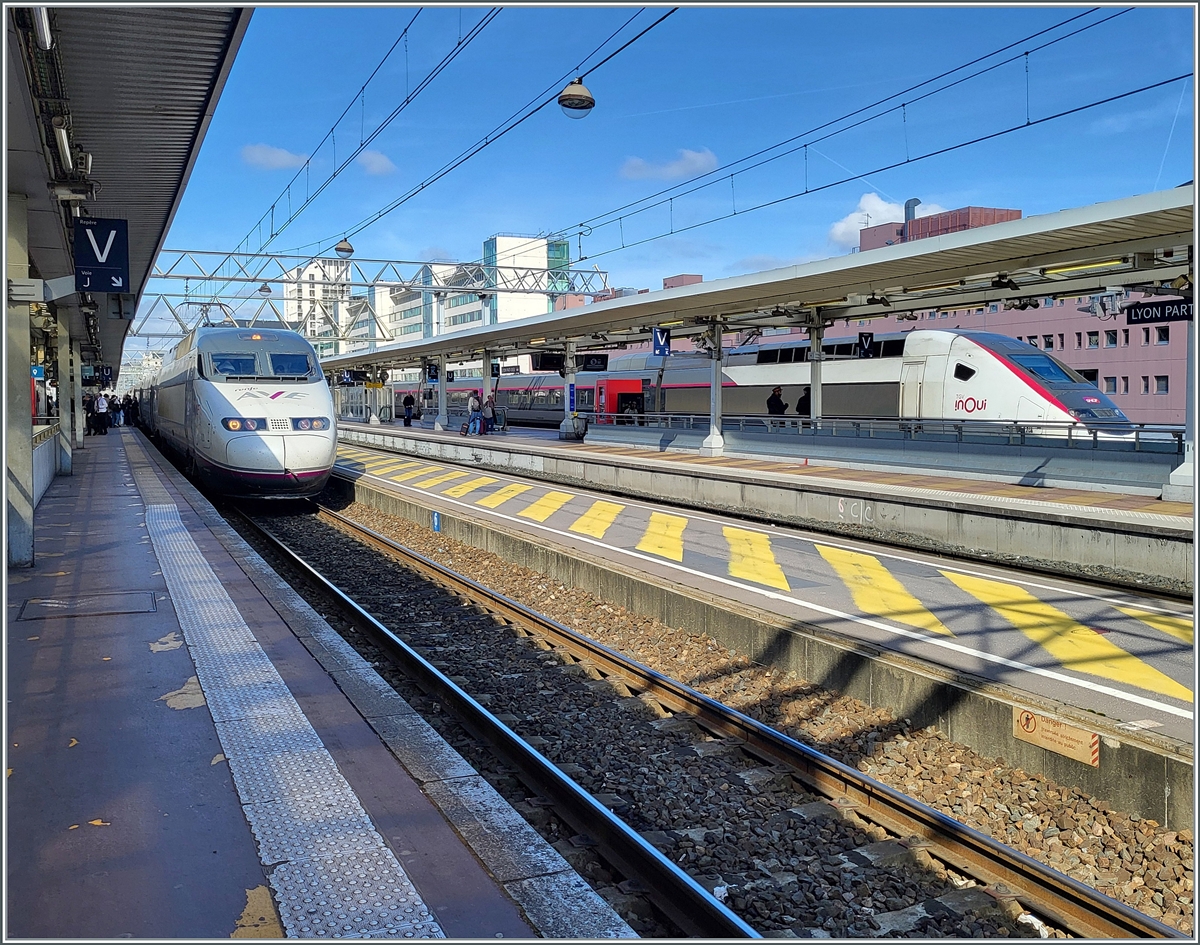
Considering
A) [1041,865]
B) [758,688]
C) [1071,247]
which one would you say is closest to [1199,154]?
[1041,865]

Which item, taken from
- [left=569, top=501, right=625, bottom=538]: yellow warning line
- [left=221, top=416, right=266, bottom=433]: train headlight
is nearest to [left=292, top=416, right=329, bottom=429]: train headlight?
[left=221, top=416, right=266, bottom=433]: train headlight

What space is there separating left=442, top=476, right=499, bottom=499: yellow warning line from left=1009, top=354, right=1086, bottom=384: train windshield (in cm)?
1290

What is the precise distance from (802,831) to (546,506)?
40.7ft

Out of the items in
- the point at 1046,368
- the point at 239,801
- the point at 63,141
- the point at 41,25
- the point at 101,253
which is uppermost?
the point at 63,141

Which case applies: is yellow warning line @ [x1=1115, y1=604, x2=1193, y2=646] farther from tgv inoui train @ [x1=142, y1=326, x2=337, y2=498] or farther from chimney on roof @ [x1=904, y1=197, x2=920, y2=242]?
chimney on roof @ [x1=904, y1=197, x2=920, y2=242]

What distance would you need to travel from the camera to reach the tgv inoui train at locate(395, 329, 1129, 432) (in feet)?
68.5

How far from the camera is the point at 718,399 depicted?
2373 centimetres

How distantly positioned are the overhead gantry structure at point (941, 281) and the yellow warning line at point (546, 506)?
5420 millimetres

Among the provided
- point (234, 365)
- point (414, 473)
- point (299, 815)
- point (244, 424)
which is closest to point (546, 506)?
point (244, 424)

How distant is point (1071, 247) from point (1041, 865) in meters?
11.9

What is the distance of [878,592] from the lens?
31.0 ft

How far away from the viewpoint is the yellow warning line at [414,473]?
22.4 metres

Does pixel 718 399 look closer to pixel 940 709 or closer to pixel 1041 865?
pixel 940 709

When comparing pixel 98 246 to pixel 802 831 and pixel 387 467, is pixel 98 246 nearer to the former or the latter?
pixel 802 831
